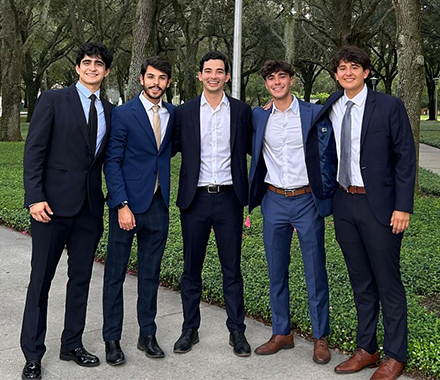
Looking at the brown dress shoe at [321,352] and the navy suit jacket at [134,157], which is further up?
the navy suit jacket at [134,157]

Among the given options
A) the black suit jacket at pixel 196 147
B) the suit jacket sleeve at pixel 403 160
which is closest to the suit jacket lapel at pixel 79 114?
the black suit jacket at pixel 196 147

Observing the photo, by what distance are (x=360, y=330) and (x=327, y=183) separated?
39.4 inches

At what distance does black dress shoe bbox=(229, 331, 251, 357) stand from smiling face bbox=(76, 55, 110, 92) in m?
2.00

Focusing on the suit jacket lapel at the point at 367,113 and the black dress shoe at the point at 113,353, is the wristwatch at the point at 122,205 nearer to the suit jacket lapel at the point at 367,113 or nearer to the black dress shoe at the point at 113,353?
the black dress shoe at the point at 113,353

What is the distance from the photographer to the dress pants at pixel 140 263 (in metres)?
4.07

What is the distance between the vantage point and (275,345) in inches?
164

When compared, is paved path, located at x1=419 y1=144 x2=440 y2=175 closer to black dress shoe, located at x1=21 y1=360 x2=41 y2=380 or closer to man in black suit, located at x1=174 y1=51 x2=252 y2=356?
man in black suit, located at x1=174 y1=51 x2=252 y2=356

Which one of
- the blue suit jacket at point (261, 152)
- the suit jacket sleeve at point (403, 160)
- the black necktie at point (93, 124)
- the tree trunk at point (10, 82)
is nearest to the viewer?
the suit jacket sleeve at point (403, 160)

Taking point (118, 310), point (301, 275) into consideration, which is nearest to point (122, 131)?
point (118, 310)

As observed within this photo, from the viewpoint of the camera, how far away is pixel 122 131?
3.97m

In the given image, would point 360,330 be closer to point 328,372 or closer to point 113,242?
point 328,372

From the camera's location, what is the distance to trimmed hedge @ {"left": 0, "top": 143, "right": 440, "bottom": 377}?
414 centimetres

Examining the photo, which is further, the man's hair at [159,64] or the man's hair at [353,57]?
the man's hair at [159,64]

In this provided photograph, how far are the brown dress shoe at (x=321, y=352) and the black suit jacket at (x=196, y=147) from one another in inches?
43.2
